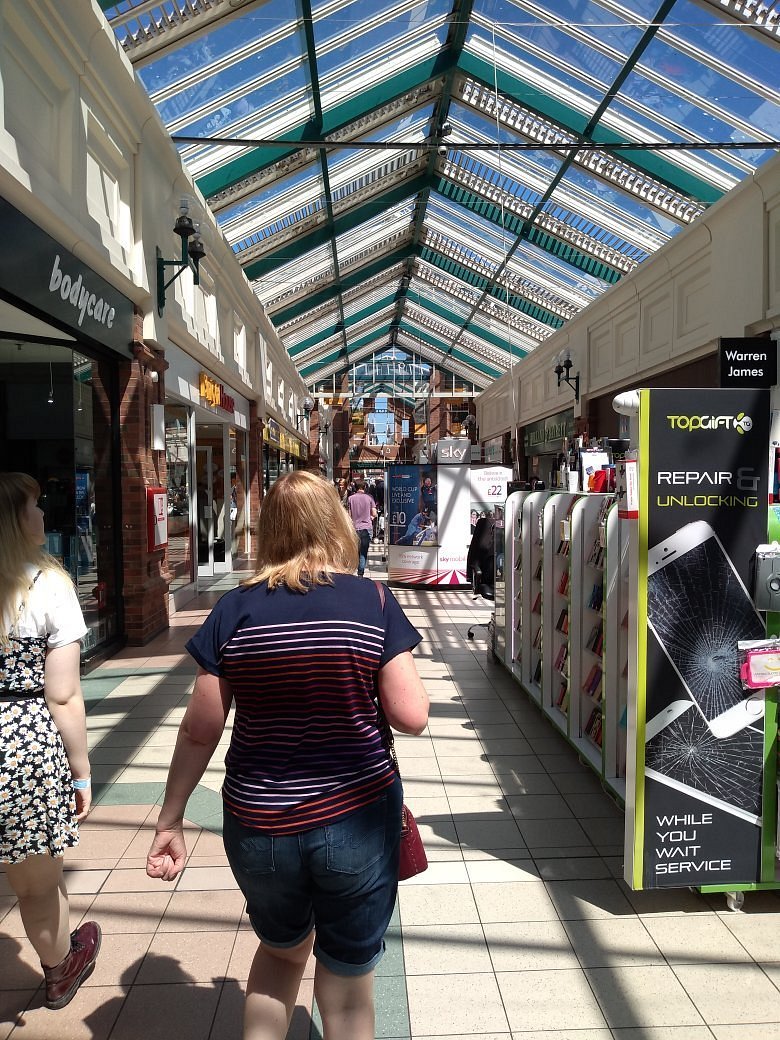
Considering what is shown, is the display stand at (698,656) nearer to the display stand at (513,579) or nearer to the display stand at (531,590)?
the display stand at (531,590)

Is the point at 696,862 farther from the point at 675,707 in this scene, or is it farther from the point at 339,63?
the point at 339,63

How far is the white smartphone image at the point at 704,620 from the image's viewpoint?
2555 millimetres

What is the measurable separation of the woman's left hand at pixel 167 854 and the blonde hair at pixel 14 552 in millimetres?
682

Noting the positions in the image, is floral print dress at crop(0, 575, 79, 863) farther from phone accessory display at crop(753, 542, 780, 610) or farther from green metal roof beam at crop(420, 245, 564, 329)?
green metal roof beam at crop(420, 245, 564, 329)

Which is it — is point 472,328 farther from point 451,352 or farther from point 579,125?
point 579,125

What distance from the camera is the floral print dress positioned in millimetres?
1933

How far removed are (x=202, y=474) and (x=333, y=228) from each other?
15.7 feet

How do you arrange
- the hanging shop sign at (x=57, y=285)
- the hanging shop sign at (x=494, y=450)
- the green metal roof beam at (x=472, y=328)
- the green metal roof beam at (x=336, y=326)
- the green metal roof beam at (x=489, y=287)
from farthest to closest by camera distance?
1. the green metal roof beam at (x=336, y=326)
2. the hanging shop sign at (x=494, y=450)
3. the green metal roof beam at (x=472, y=328)
4. the green metal roof beam at (x=489, y=287)
5. the hanging shop sign at (x=57, y=285)

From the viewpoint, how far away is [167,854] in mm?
1654

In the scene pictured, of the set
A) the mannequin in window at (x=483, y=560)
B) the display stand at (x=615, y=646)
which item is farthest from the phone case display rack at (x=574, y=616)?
the mannequin in window at (x=483, y=560)

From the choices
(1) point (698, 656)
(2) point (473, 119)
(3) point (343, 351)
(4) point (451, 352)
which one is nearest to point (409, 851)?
(1) point (698, 656)

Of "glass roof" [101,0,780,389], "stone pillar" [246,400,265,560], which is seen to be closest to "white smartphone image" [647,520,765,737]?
"glass roof" [101,0,780,389]

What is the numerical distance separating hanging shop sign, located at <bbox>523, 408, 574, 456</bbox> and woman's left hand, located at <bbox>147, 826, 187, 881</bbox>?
13.1m

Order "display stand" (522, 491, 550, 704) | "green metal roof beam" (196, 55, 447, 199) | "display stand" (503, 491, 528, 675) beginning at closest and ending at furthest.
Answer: "display stand" (522, 491, 550, 704)
"display stand" (503, 491, 528, 675)
"green metal roof beam" (196, 55, 447, 199)
